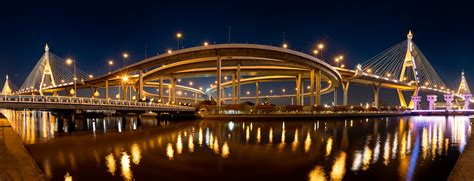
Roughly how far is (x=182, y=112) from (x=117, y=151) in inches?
1394

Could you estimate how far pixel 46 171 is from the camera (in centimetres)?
1207

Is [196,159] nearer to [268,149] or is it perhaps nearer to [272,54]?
[268,149]

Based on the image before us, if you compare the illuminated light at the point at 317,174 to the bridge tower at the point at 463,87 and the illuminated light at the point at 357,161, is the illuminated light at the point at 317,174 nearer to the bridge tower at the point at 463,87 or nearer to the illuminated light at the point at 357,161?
the illuminated light at the point at 357,161

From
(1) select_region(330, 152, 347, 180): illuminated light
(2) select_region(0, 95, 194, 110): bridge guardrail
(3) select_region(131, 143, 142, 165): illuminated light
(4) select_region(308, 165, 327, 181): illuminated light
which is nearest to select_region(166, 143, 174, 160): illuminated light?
(3) select_region(131, 143, 142, 165): illuminated light

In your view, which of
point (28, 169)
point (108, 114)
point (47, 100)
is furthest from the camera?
point (108, 114)

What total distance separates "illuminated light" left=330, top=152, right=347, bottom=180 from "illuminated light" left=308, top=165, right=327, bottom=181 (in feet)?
1.25

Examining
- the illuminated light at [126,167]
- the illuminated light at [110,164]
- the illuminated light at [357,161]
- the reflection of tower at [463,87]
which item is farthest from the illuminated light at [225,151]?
the reflection of tower at [463,87]

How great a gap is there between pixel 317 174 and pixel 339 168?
5.42 ft

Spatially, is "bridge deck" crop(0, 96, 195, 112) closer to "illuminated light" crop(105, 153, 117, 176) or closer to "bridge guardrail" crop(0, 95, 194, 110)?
"bridge guardrail" crop(0, 95, 194, 110)

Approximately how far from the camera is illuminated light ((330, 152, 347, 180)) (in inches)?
435

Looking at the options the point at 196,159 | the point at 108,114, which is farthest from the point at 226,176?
the point at 108,114

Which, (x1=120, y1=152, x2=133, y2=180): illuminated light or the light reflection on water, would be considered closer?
(x1=120, y1=152, x2=133, y2=180): illuminated light

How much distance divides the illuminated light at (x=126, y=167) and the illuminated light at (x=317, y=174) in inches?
287

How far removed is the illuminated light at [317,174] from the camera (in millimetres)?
10797
